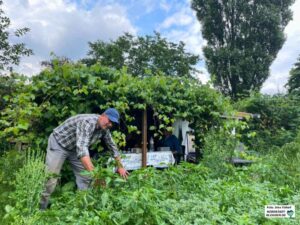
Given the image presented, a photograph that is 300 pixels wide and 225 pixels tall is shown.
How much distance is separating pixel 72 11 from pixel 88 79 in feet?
12.8

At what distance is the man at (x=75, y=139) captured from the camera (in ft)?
11.9

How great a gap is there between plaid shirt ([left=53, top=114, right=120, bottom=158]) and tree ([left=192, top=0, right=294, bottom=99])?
1499 cm

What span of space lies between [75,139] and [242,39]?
16.9m

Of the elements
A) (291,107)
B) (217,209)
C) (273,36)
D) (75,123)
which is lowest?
(217,209)

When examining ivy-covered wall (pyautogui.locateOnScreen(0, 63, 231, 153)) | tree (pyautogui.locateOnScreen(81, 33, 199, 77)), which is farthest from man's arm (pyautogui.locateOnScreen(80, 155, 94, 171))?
tree (pyautogui.locateOnScreen(81, 33, 199, 77))

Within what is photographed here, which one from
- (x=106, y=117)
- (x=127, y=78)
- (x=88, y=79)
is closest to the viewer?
(x=106, y=117)

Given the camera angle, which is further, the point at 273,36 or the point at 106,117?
the point at 273,36

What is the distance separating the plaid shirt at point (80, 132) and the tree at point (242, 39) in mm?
14992

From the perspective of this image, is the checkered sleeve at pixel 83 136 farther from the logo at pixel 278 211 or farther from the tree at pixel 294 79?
the tree at pixel 294 79

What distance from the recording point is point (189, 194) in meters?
2.83

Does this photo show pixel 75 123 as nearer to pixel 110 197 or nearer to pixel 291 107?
pixel 110 197

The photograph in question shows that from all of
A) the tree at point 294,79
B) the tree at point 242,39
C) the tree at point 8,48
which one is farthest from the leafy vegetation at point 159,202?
the tree at point 242,39

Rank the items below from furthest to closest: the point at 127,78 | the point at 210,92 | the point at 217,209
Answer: the point at 210,92 < the point at 127,78 < the point at 217,209

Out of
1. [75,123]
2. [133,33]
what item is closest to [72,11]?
[75,123]
